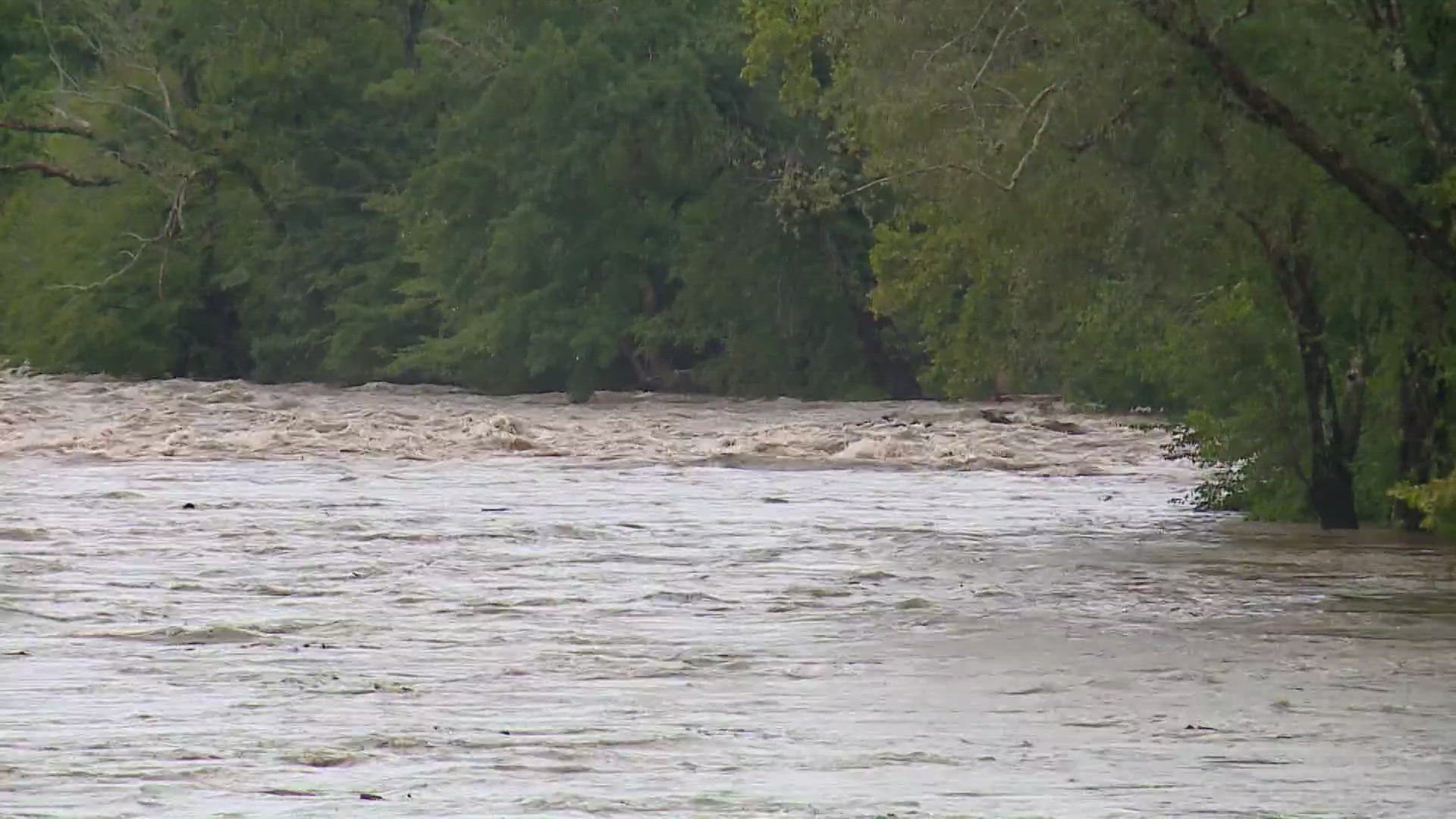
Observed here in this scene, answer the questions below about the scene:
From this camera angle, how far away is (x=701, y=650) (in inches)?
532

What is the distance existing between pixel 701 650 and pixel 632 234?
34.6 m

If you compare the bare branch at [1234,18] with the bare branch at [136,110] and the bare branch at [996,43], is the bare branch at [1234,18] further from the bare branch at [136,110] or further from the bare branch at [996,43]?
the bare branch at [136,110]

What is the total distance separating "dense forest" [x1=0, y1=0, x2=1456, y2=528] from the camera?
20.7 meters

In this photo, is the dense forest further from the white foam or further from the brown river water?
the brown river water

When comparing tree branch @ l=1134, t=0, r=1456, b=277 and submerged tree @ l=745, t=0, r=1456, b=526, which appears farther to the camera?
submerged tree @ l=745, t=0, r=1456, b=526

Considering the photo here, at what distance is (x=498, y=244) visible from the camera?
47.2 meters

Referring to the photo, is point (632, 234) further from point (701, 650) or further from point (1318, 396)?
point (701, 650)

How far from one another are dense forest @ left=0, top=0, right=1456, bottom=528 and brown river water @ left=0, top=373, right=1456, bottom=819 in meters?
1.43

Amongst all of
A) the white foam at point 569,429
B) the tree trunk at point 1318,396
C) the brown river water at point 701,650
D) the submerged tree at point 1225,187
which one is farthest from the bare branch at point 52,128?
the tree trunk at point 1318,396

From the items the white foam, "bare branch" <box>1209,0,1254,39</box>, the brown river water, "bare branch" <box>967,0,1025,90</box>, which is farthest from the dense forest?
"bare branch" <box>1209,0,1254,39</box>

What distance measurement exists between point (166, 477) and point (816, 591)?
1264 centimetres

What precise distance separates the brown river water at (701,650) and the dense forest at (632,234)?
1.43m

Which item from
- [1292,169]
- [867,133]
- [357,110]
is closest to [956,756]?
[1292,169]

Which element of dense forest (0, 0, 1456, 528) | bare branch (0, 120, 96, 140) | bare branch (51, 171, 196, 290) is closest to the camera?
dense forest (0, 0, 1456, 528)
